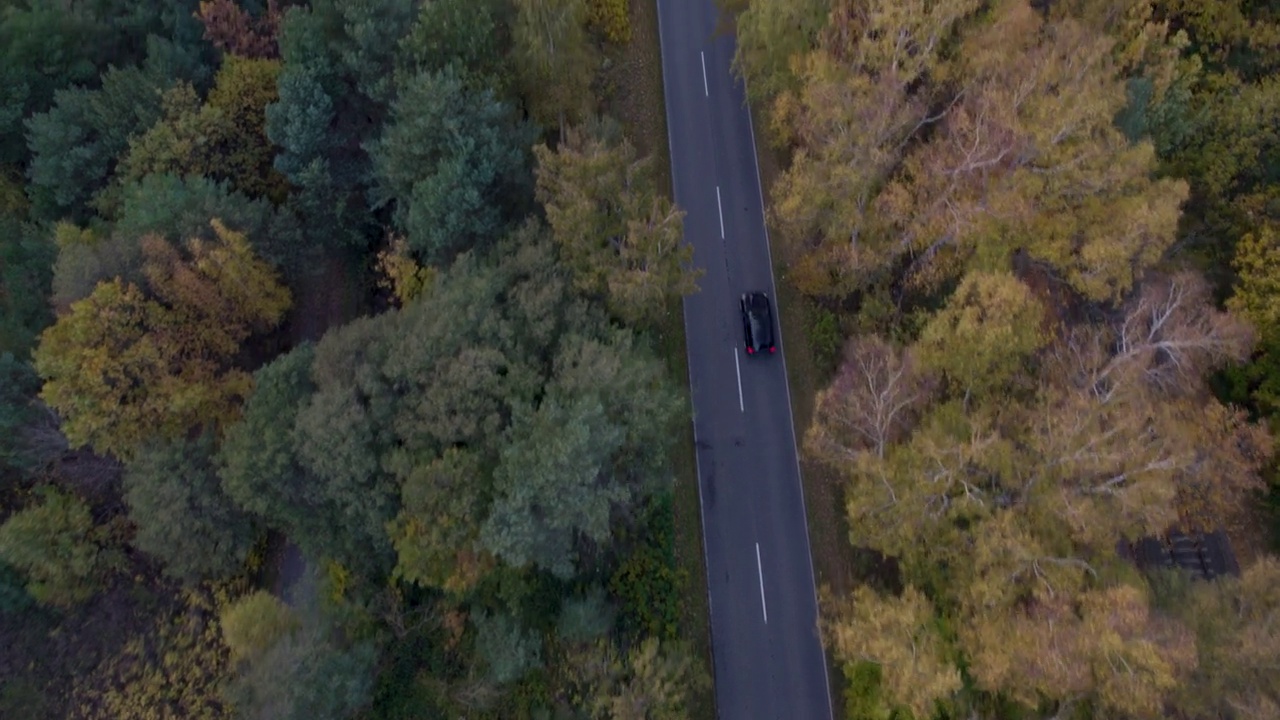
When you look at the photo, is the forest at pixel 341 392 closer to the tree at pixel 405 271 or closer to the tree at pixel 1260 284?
the tree at pixel 405 271

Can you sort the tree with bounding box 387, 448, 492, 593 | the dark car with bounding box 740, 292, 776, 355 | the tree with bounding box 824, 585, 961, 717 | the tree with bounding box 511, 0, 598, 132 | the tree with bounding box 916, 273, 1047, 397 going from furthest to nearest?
the dark car with bounding box 740, 292, 776, 355, the tree with bounding box 511, 0, 598, 132, the tree with bounding box 387, 448, 492, 593, the tree with bounding box 916, 273, 1047, 397, the tree with bounding box 824, 585, 961, 717

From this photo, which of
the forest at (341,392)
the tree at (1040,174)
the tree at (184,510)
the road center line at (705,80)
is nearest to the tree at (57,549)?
the forest at (341,392)

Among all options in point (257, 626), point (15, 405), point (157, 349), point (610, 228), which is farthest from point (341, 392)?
point (15, 405)

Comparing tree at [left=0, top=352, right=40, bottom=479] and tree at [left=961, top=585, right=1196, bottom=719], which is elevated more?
tree at [left=0, top=352, right=40, bottom=479]

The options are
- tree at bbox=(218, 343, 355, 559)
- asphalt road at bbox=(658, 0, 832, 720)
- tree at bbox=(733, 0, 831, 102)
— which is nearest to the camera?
tree at bbox=(218, 343, 355, 559)

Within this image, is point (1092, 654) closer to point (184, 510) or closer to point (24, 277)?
point (184, 510)

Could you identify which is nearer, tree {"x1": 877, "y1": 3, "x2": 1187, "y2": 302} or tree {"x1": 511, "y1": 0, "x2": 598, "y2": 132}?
tree {"x1": 877, "y1": 3, "x2": 1187, "y2": 302}

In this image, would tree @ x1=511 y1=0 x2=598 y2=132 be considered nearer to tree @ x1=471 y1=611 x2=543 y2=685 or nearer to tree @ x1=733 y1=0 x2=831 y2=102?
tree @ x1=733 y1=0 x2=831 y2=102

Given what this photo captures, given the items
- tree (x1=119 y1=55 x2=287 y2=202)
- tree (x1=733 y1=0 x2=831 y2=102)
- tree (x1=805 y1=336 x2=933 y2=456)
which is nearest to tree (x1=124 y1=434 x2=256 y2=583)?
tree (x1=119 y1=55 x2=287 y2=202)
